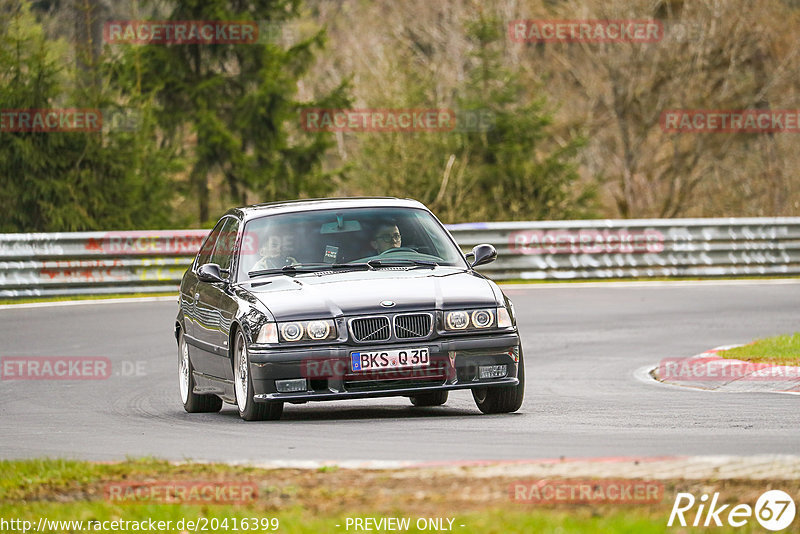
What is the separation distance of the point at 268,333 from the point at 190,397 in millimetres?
2250

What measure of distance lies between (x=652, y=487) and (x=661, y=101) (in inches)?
1337

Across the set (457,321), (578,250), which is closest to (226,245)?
(457,321)

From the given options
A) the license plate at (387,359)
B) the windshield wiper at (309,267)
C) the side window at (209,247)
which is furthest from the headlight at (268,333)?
the side window at (209,247)

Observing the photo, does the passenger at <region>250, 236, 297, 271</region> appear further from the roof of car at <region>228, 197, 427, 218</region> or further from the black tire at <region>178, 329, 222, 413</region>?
the black tire at <region>178, 329, 222, 413</region>

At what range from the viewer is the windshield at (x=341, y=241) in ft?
35.3

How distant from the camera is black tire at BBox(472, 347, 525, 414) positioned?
10195 mm

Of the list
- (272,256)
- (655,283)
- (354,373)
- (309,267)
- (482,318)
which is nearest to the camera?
(354,373)

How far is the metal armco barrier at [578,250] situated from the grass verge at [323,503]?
16385 millimetres

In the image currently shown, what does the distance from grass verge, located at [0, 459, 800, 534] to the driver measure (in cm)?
378

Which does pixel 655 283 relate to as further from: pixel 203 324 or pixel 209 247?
pixel 203 324

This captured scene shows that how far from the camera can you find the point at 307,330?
31.6ft

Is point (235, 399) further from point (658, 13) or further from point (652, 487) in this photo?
point (658, 13)

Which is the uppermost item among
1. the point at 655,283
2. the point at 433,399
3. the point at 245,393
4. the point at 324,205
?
the point at 324,205

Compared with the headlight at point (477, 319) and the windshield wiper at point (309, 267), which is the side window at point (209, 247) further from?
the headlight at point (477, 319)
